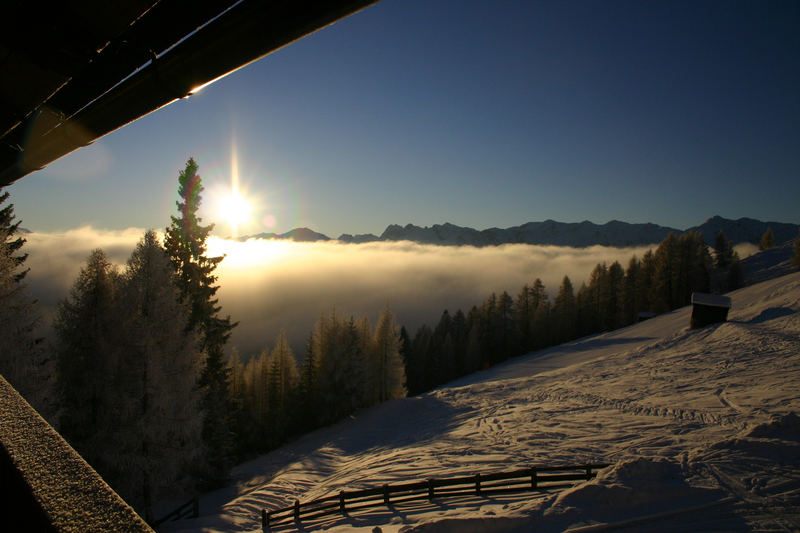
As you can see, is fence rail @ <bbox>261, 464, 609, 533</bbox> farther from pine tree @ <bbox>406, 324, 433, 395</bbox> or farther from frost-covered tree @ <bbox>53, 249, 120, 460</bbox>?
pine tree @ <bbox>406, 324, 433, 395</bbox>

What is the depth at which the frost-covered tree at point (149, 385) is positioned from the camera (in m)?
12.9

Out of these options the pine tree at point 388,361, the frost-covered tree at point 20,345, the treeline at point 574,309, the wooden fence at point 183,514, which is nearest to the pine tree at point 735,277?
the treeline at point 574,309

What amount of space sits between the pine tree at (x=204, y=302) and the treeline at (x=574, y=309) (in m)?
45.9

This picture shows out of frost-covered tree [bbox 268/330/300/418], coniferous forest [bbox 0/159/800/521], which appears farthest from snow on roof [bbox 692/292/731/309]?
frost-covered tree [bbox 268/330/300/418]

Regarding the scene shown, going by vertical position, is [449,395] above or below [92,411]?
below

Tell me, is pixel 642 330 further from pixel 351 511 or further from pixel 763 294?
pixel 351 511

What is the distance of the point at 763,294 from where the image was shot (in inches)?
1639

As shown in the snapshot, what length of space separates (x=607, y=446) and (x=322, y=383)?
2656 cm

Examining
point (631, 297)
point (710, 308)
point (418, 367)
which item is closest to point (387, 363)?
point (418, 367)

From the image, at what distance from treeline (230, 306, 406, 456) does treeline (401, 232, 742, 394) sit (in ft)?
71.6

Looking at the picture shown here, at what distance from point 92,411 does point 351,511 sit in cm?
1019

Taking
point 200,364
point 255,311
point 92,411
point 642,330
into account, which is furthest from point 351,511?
point 255,311

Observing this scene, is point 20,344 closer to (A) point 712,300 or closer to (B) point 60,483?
(B) point 60,483

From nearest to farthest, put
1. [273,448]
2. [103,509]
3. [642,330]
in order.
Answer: [103,509] → [273,448] → [642,330]
